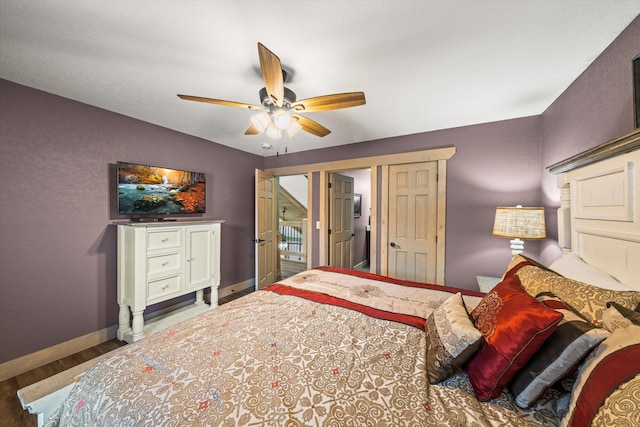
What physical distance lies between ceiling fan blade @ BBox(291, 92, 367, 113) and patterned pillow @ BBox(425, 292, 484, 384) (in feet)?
4.59

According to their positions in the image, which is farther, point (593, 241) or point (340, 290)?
point (340, 290)

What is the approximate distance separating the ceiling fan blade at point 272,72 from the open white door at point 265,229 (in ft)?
6.74

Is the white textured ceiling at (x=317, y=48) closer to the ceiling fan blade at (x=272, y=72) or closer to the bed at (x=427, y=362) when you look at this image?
the ceiling fan blade at (x=272, y=72)

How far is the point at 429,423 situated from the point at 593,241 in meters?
1.60

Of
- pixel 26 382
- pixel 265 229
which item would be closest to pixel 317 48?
pixel 265 229

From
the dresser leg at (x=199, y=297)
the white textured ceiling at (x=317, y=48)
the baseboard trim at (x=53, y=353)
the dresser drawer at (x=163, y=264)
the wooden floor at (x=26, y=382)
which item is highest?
the white textured ceiling at (x=317, y=48)

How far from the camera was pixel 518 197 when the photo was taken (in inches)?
99.3

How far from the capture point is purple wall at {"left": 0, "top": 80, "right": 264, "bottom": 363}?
1.90 m

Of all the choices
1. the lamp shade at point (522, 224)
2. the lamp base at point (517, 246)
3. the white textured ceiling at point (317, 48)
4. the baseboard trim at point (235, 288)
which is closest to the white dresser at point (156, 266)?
the baseboard trim at point (235, 288)

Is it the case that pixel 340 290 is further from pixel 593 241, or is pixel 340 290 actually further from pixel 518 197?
pixel 518 197

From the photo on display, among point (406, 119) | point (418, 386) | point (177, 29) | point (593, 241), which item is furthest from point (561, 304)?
point (177, 29)

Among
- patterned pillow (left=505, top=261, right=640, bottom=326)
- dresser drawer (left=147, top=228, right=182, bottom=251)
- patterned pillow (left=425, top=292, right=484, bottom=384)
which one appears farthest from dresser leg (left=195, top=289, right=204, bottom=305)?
patterned pillow (left=505, top=261, right=640, bottom=326)

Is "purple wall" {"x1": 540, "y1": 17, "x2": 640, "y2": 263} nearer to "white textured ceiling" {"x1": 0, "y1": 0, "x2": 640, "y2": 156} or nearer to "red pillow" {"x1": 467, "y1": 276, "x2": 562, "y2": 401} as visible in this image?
"white textured ceiling" {"x1": 0, "y1": 0, "x2": 640, "y2": 156}

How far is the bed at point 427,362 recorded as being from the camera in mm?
725
